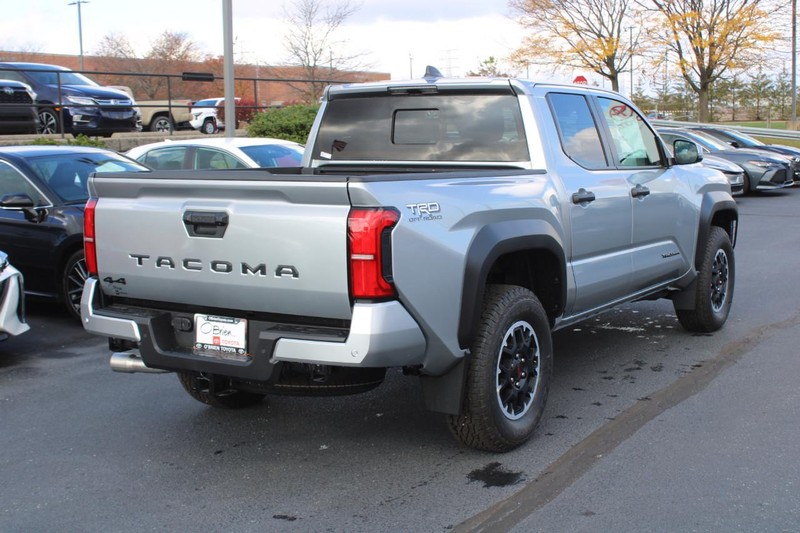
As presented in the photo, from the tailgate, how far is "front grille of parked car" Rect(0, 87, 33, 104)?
46.3 feet

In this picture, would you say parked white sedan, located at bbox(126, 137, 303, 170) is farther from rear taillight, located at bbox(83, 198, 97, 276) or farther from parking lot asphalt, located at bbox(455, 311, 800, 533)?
parking lot asphalt, located at bbox(455, 311, 800, 533)

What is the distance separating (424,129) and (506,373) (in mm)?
1771

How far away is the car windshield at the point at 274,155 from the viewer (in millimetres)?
10883

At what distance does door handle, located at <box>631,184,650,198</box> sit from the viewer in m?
5.91

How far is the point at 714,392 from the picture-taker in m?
5.50

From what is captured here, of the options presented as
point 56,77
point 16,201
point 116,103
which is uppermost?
point 56,77

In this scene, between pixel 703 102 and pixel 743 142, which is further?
pixel 703 102

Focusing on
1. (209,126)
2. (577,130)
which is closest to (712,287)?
(577,130)

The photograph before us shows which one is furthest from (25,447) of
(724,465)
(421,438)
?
(724,465)

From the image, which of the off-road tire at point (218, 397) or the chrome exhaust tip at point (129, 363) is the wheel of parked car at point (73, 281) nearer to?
the off-road tire at point (218, 397)

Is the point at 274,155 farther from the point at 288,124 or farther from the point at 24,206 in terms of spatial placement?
the point at 288,124

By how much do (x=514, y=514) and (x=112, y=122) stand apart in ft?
54.5

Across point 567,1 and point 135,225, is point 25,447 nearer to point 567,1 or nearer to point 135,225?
point 135,225

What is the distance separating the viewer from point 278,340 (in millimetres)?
3934
